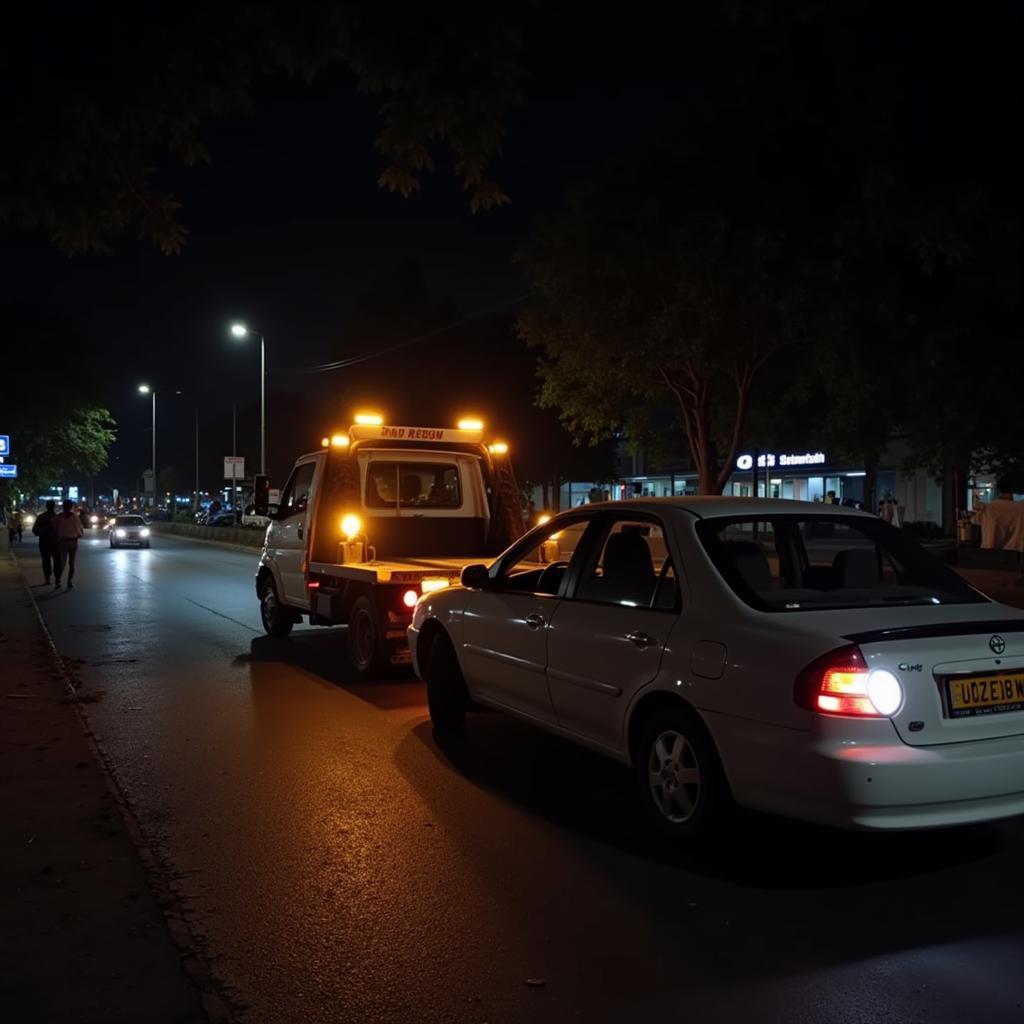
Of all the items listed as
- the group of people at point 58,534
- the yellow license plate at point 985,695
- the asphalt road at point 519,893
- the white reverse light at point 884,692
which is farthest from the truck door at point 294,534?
the group of people at point 58,534

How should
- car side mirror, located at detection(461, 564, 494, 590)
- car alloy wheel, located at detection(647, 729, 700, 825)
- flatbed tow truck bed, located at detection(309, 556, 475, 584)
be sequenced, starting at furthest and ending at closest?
flatbed tow truck bed, located at detection(309, 556, 475, 584) → car side mirror, located at detection(461, 564, 494, 590) → car alloy wheel, located at detection(647, 729, 700, 825)

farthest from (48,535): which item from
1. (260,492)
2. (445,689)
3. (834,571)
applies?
(834,571)

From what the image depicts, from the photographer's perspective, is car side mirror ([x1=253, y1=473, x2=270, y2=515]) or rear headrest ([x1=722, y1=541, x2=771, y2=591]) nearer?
rear headrest ([x1=722, y1=541, x2=771, y2=591])

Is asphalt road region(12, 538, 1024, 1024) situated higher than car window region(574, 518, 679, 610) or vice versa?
car window region(574, 518, 679, 610)

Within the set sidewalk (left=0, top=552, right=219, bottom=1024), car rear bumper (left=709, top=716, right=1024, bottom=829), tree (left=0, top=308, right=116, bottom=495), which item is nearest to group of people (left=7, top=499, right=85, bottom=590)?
sidewalk (left=0, top=552, right=219, bottom=1024)

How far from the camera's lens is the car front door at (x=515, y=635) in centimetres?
617

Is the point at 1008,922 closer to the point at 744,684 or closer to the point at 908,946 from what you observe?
the point at 908,946

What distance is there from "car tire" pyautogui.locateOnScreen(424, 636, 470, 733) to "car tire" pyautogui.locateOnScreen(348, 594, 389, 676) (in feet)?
6.34

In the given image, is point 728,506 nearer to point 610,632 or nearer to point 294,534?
point 610,632

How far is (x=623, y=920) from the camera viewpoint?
4.28 meters

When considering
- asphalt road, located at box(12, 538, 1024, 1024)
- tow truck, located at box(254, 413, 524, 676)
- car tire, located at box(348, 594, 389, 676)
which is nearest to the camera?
asphalt road, located at box(12, 538, 1024, 1024)

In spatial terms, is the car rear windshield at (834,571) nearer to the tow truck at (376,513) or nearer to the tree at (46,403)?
the tow truck at (376,513)

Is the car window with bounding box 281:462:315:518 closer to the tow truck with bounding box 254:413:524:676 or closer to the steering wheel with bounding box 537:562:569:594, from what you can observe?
the tow truck with bounding box 254:413:524:676

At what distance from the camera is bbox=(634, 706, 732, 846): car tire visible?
4812 mm
